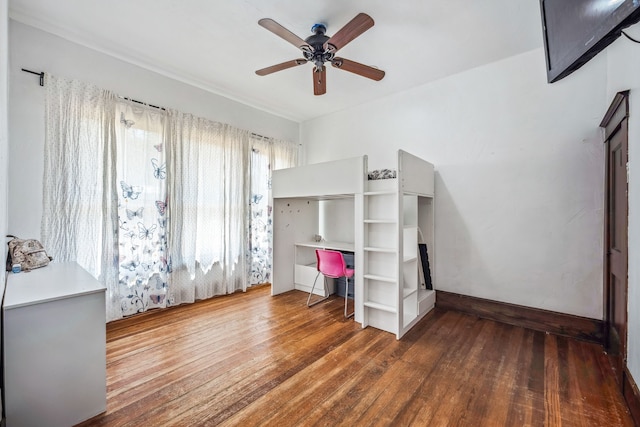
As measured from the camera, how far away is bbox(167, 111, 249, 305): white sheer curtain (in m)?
3.36

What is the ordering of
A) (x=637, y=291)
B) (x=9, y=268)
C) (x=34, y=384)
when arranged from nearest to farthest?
(x=34, y=384) → (x=637, y=291) → (x=9, y=268)

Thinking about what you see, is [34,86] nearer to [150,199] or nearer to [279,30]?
[150,199]

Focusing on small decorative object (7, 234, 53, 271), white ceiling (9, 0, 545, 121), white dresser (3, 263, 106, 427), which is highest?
white ceiling (9, 0, 545, 121)

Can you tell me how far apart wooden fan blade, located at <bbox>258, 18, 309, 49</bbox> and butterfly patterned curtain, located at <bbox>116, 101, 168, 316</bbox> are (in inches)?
76.2

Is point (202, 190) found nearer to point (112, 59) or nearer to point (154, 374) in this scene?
point (112, 59)

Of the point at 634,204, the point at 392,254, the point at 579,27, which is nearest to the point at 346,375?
the point at 392,254

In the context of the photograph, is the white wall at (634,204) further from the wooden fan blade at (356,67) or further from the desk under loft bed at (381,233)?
the wooden fan blade at (356,67)

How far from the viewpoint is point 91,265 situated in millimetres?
2727

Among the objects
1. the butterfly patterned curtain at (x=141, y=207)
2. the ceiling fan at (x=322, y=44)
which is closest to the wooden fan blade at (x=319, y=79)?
the ceiling fan at (x=322, y=44)

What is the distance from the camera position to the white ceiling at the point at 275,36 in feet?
7.48

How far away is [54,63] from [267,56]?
6.67 ft

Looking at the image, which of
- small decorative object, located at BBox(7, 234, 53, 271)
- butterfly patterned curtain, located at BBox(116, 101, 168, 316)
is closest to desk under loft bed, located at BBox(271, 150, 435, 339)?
butterfly patterned curtain, located at BBox(116, 101, 168, 316)

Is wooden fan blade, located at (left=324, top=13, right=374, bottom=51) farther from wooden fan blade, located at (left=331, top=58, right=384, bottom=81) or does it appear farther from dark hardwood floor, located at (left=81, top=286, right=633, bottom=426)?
dark hardwood floor, located at (left=81, top=286, right=633, bottom=426)

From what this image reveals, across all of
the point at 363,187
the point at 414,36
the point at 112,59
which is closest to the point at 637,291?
the point at 363,187
